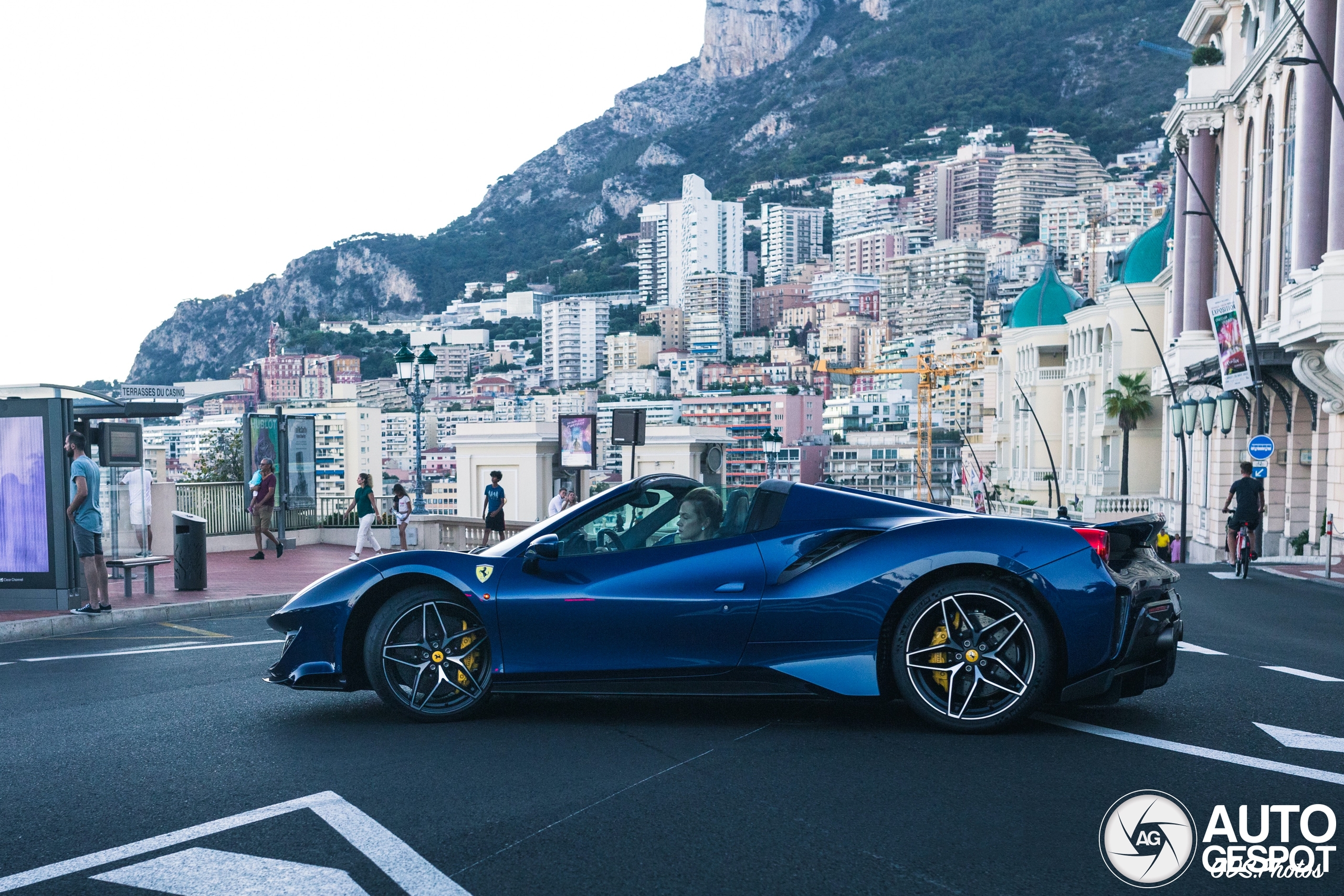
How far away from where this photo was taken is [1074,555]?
5.47m

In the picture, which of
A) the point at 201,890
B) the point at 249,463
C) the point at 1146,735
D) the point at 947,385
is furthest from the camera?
the point at 947,385

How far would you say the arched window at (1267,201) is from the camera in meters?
33.0

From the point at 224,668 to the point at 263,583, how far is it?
8244 mm

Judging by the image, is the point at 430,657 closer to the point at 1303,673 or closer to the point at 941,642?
the point at 941,642

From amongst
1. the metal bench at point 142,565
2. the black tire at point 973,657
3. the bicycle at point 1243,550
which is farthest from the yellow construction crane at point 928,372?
the black tire at point 973,657

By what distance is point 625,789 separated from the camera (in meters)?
4.59

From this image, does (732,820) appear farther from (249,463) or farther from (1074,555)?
(249,463)

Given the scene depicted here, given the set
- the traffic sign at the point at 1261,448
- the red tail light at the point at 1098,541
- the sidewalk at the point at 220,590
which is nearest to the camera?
the red tail light at the point at 1098,541

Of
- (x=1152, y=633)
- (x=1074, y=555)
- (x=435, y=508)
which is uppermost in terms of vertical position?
(x=1074, y=555)

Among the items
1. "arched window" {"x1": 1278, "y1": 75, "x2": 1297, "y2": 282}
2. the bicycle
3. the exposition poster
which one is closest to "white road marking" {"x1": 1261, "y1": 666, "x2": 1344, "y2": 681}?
the exposition poster

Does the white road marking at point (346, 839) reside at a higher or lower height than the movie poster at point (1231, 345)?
lower

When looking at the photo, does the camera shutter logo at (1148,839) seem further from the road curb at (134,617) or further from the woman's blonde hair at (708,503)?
the road curb at (134,617)

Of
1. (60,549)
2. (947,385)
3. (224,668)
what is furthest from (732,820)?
(947,385)

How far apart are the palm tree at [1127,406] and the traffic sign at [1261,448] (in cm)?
3459
